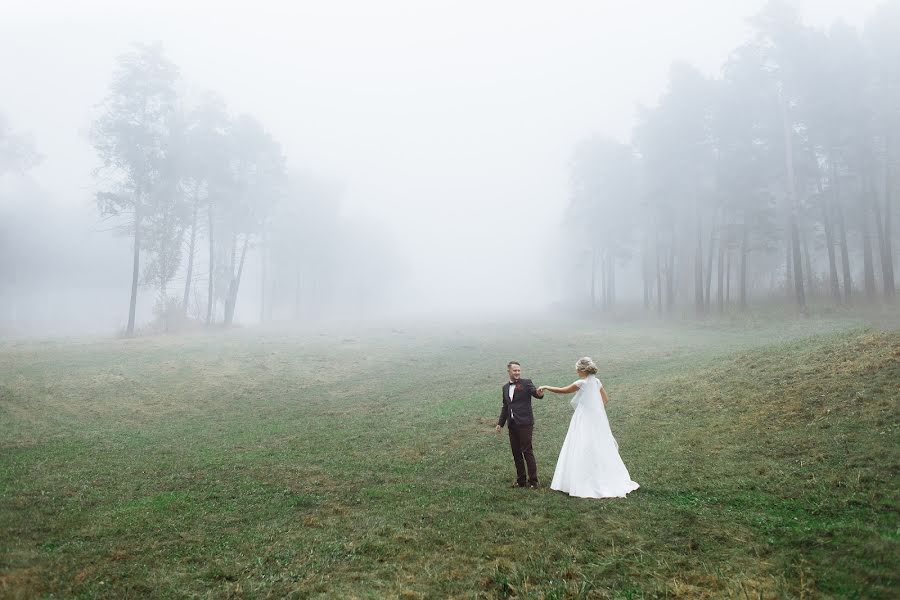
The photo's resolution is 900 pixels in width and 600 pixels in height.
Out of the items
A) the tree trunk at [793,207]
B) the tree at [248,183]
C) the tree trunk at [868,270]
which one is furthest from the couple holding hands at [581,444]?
the tree at [248,183]

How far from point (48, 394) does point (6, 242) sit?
45701 millimetres

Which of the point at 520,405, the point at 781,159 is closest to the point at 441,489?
the point at 520,405

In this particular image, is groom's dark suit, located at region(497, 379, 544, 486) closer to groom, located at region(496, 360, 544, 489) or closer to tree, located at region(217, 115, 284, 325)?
groom, located at region(496, 360, 544, 489)

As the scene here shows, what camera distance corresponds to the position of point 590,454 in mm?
9992

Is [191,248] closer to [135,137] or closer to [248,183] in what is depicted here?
[248,183]

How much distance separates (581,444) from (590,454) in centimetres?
25

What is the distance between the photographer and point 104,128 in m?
32.1

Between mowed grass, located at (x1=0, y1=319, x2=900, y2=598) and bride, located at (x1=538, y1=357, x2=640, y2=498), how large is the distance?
1.06 feet

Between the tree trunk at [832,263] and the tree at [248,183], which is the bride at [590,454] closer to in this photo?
the tree trunk at [832,263]

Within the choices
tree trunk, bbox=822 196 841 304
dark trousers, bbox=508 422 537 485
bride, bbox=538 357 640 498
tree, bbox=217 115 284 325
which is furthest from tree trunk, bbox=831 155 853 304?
tree, bbox=217 115 284 325

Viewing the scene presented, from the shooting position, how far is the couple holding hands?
982 cm

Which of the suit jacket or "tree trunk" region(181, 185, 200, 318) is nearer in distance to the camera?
the suit jacket

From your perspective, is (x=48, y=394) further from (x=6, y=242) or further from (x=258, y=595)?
(x=6, y=242)

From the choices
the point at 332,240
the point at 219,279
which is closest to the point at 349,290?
the point at 332,240
